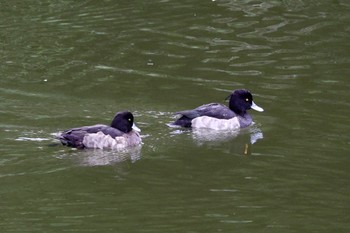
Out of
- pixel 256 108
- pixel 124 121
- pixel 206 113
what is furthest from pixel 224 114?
pixel 124 121

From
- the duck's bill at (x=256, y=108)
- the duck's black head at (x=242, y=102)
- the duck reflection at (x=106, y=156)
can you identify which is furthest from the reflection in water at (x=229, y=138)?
the duck reflection at (x=106, y=156)

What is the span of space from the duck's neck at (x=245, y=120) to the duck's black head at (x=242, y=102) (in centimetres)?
7

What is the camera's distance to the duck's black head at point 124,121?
15469 mm

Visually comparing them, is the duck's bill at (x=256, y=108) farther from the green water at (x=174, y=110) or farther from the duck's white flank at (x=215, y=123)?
the duck's white flank at (x=215, y=123)

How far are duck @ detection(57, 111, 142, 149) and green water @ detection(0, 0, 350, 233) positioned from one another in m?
0.18

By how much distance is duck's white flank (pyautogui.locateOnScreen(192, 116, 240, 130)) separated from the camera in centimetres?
1645

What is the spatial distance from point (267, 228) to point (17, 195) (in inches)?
125

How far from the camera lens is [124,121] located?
1552cm

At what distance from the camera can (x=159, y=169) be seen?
44.7 feet

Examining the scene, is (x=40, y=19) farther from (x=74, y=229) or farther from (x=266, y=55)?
(x=74, y=229)

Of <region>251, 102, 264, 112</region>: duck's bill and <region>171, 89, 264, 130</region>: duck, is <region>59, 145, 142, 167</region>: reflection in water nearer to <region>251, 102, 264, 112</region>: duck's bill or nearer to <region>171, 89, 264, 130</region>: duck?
<region>171, 89, 264, 130</region>: duck

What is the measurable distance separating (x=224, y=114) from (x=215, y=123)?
260 millimetres

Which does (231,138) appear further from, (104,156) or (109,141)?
(104,156)

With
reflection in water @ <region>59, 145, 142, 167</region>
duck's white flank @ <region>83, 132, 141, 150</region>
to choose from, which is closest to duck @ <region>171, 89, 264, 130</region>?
duck's white flank @ <region>83, 132, 141, 150</region>
